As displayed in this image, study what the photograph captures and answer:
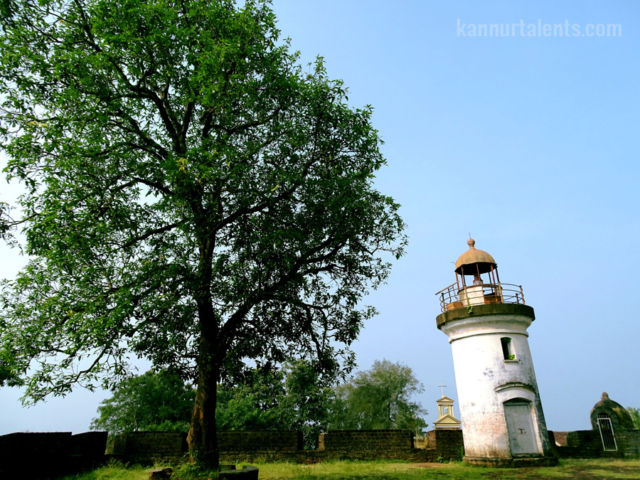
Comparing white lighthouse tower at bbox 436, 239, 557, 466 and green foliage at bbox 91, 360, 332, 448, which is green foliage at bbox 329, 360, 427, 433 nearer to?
green foliage at bbox 91, 360, 332, 448

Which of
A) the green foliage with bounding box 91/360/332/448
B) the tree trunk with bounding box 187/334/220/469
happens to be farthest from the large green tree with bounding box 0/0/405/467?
the green foliage with bounding box 91/360/332/448

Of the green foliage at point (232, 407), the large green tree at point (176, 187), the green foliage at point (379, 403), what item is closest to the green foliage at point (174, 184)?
the large green tree at point (176, 187)

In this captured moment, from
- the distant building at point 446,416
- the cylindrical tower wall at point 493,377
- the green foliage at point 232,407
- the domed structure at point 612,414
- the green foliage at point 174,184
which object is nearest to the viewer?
the green foliage at point 174,184

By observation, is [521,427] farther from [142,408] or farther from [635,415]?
[142,408]

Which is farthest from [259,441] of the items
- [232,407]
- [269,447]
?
[232,407]

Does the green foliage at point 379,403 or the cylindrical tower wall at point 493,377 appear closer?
the cylindrical tower wall at point 493,377

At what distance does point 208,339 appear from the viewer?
9.15 m

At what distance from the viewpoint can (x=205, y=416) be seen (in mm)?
8914

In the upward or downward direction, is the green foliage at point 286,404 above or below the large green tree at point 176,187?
below

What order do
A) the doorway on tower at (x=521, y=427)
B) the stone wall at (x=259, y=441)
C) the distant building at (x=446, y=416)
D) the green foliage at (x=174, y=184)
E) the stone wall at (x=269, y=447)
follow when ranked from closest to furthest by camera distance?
the green foliage at (x=174, y=184) < the stone wall at (x=269, y=447) < the doorway on tower at (x=521, y=427) < the stone wall at (x=259, y=441) < the distant building at (x=446, y=416)

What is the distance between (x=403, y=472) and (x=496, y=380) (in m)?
4.95

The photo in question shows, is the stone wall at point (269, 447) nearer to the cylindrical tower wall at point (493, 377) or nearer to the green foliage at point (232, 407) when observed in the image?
the cylindrical tower wall at point (493, 377)

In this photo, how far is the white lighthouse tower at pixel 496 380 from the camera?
42.8 feet

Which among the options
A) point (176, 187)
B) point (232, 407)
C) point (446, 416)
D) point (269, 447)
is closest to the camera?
point (176, 187)
